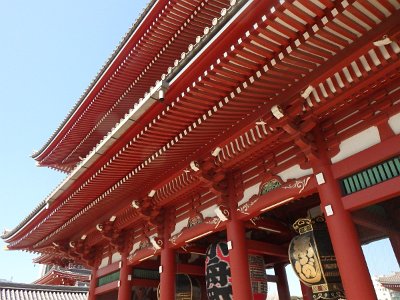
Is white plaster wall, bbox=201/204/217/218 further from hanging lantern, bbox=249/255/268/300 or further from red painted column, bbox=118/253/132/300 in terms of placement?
red painted column, bbox=118/253/132/300

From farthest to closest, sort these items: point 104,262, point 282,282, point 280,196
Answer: point 104,262 → point 282,282 → point 280,196

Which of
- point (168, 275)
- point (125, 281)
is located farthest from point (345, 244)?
point (125, 281)

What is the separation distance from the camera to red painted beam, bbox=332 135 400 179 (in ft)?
15.2

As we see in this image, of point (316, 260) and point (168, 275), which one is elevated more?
point (168, 275)

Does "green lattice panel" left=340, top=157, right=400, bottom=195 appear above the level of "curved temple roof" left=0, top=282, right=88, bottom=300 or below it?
below

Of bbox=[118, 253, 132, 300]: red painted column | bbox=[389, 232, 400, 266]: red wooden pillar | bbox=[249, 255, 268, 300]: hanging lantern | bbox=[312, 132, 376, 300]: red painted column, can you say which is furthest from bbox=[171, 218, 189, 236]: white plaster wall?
bbox=[389, 232, 400, 266]: red wooden pillar

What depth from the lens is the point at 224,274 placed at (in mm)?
6898

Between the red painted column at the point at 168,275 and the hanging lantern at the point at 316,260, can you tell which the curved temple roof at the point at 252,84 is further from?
the red painted column at the point at 168,275

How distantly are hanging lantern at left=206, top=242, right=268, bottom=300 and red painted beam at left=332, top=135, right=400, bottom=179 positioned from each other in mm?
2611

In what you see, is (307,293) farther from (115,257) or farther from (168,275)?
(115,257)

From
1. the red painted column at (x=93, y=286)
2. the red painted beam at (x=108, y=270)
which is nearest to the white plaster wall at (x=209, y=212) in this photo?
the red painted beam at (x=108, y=270)

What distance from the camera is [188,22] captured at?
891 cm

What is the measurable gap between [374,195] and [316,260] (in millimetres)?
1638

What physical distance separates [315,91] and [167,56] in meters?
5.90
